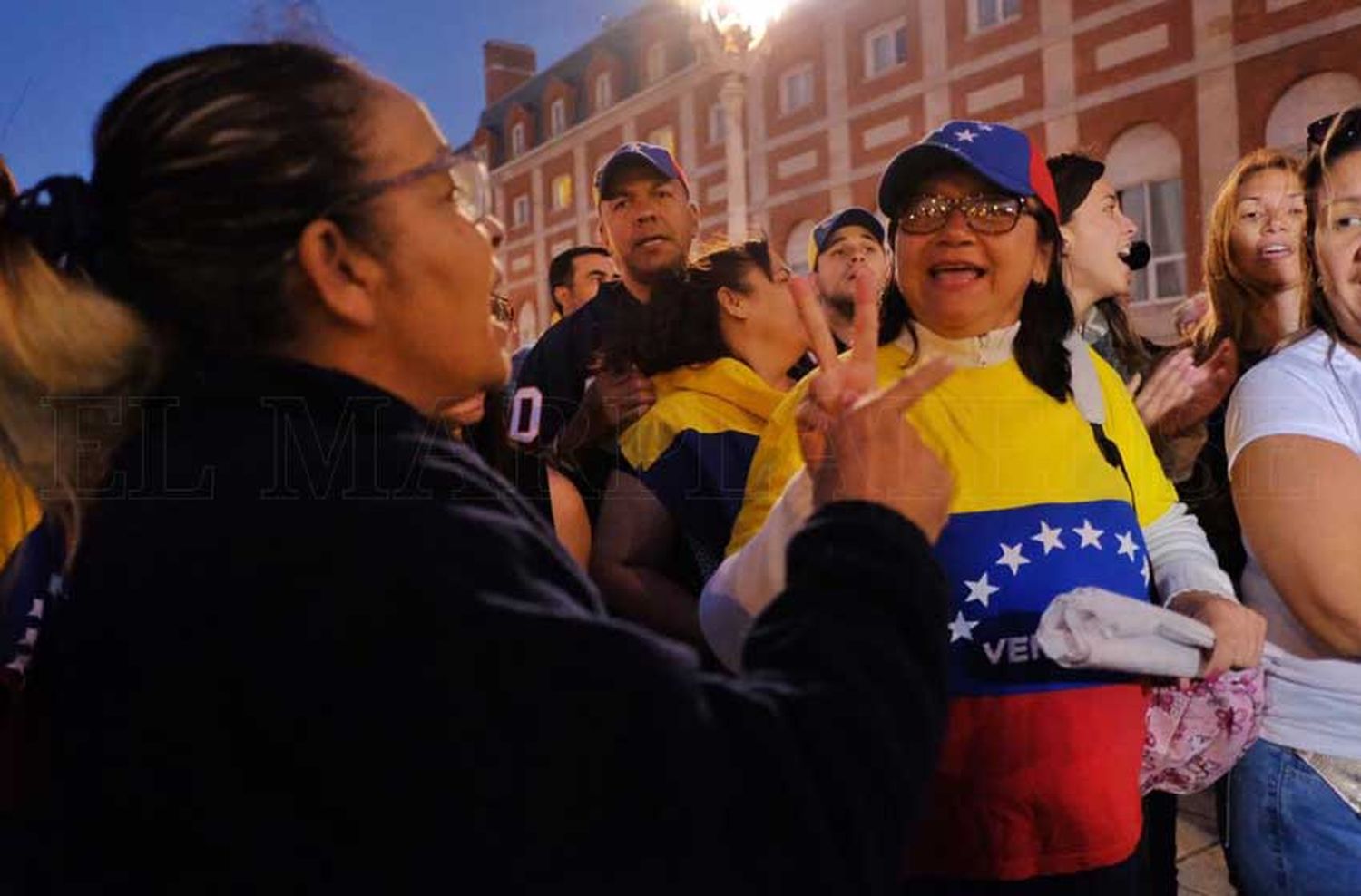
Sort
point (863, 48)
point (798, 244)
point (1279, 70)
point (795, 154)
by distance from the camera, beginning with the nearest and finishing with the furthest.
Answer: point (1279, 70)
point (863, 48)
point (798, 244)
point (795, 154)

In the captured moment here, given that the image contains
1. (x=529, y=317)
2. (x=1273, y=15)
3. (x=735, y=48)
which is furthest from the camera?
(x=529, y=317)

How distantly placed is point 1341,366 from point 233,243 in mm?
1856

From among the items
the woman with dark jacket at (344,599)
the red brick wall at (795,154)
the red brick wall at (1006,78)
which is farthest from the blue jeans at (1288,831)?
the red brick wall at (795,154)

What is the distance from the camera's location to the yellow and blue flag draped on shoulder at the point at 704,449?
8.85ft

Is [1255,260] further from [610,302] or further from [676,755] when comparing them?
[676,755]

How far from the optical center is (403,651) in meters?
0.79

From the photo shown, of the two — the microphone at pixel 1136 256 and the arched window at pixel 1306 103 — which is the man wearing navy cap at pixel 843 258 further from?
the arched window at pixel 1306 103

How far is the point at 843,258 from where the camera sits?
4.33 metres

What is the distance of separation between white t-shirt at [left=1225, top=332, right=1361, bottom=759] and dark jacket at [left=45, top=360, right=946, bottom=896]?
1.31 metres

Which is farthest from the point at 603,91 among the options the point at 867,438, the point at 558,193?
the point at 867,438

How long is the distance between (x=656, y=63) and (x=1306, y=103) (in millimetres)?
14461

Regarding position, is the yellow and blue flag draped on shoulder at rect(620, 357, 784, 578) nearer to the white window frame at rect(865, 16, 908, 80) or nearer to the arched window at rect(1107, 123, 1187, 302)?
the arched window at rect(1107, 123, 1187, 302)

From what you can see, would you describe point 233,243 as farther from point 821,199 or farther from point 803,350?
point 821,199

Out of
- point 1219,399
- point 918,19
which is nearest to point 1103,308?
point 1219,399
